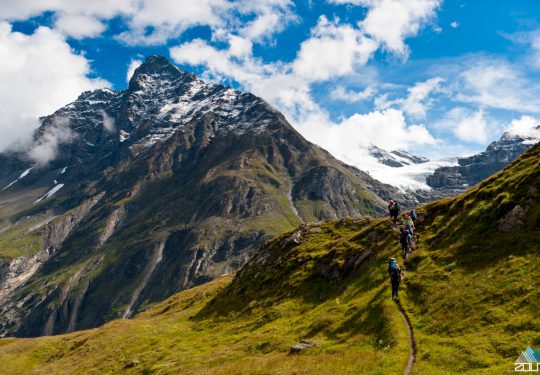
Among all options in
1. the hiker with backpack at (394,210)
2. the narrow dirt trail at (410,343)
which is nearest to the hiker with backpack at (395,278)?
the narrow dirt trail at (410,343)

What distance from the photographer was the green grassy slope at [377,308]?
26344 mm

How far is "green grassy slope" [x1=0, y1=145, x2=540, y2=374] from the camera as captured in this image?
1037 inches

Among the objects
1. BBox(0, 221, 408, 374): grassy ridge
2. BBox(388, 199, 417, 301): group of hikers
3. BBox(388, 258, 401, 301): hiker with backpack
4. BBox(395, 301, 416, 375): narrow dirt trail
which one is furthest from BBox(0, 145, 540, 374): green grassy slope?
BBox(388, 199, 417, 301): group of hikers

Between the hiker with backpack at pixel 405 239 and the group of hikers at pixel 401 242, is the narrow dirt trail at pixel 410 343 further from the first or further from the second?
the hiker with backpack at pixel 405 239

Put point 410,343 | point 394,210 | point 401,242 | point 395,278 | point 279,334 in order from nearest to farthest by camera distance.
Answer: point 410,343, point 395,278, point 279,334, point 401,242, point 394,210

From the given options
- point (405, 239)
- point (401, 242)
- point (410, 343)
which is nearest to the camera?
point (410, 343)

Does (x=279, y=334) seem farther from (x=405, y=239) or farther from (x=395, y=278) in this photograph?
(x=405, y=239)

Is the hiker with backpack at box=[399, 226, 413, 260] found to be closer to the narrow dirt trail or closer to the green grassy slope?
the green grassy slope

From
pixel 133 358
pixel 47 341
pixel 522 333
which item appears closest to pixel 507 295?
pixel 522 333

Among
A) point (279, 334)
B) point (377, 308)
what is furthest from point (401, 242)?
point (279, 334)

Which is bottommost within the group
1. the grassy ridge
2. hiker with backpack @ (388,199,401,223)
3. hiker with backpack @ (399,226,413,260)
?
the grassy ridge

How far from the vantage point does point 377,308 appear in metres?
34.9

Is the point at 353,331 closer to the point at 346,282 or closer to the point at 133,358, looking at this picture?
the point at 346,282

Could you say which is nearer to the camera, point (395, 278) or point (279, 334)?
point (395, 278)
